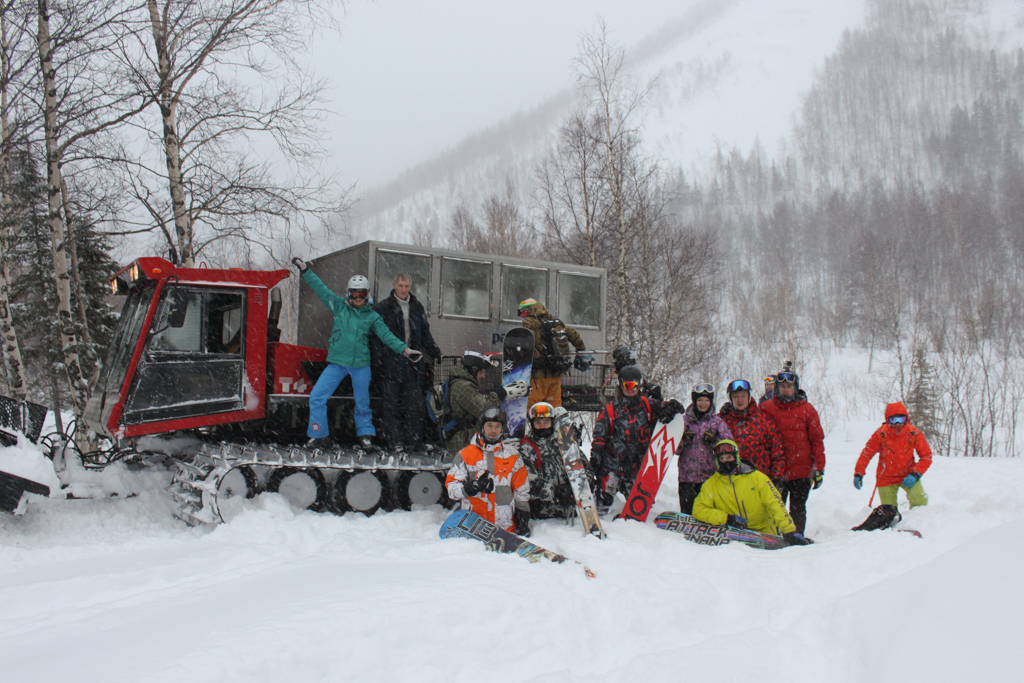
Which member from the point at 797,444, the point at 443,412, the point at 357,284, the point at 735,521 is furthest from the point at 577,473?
the point at 357,284

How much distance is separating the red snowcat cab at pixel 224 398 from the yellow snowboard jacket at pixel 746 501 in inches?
98.0

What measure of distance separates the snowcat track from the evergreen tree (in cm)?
1493

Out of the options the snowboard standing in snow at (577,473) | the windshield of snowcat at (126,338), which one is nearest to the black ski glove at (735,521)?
the snowboard standing in snow at (577,473)

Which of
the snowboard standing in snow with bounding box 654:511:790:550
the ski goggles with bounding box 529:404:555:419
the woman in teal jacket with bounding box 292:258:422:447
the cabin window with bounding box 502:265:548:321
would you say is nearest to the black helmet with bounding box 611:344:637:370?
the ski goggles with bounding box 529:404:555:419

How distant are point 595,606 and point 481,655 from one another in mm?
934

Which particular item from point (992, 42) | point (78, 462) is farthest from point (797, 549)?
point (992, 42)

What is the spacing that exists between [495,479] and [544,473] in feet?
2.00

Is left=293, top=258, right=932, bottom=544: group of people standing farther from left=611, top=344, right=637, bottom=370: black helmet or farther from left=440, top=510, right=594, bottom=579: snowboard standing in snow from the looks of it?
left=440, top=510, right=594, bottom=579: snowboard standing in snow

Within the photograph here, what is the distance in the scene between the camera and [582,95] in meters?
16.3

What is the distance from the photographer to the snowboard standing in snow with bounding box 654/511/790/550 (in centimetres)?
524

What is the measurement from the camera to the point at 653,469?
594 centimetres

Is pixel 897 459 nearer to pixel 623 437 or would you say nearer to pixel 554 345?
pixel 623 437

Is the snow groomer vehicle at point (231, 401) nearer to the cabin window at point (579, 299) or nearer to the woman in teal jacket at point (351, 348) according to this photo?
the woman in teal jacket at point (351, 348)

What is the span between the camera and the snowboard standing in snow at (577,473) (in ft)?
17.5
